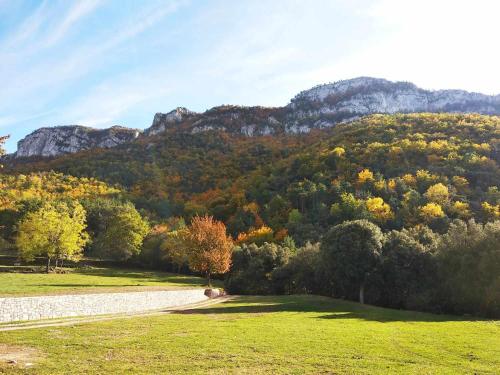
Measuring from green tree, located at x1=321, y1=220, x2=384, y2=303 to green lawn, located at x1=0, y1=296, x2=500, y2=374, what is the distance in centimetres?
2481

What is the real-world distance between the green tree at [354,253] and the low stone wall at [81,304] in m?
23.0

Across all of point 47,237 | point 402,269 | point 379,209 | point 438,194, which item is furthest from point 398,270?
point 438,194

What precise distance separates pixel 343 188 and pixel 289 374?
4323 inches

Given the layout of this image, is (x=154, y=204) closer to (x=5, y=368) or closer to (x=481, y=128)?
(x=481, y=128)

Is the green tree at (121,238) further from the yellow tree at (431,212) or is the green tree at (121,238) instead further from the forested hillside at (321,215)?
the yellow tree at (431,212)

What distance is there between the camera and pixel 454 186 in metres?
112

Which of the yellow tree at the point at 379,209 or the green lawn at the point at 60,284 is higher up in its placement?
the yellow tree at the point at 379,209

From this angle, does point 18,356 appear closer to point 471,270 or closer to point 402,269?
point 471,270

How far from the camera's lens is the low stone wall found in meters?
27.5

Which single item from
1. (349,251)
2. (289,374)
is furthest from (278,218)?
(289,374)

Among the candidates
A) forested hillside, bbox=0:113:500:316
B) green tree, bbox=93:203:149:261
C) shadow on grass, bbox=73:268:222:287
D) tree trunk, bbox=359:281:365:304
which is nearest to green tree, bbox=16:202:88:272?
forested hillside, bbox=0:113:500:316

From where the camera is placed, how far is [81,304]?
3306 cm

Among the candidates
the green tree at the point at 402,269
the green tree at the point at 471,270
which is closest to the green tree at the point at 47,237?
the green tree at the point at 402,269

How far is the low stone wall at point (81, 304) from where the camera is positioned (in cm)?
2754
